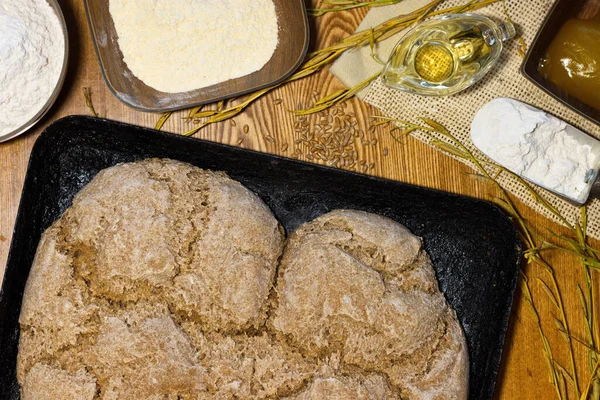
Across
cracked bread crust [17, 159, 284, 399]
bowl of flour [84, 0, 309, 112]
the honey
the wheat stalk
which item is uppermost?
bowl of flour [84, 0, 309, 112]

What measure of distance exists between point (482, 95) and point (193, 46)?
792 millimetres

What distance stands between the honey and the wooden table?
1.08 feet

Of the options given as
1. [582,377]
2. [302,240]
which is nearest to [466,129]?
[302,240]

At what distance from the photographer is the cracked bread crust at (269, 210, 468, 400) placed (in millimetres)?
1341

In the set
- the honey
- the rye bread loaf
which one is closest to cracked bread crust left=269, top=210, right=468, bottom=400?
the rye bread loaf

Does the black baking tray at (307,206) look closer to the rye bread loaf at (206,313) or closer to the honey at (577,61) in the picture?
the rye bread loaf at (206,313)

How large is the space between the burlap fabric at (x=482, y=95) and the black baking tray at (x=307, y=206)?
23 centimetres

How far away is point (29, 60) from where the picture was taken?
1.45 m

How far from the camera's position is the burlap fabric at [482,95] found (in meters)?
1.66

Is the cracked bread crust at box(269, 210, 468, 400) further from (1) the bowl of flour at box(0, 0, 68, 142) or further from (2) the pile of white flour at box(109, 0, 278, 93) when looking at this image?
(1) the bowl of flour at box(0, 0, 68, 142)

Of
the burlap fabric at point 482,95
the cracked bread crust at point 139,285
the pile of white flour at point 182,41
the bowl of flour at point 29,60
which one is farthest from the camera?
the burlap fabric at point 482,95

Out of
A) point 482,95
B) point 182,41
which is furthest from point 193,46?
point 482,95

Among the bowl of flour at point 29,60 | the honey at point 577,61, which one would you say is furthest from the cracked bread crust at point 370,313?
the bowl of flour at point 29,60

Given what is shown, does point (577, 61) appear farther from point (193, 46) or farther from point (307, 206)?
point (193, 46)
